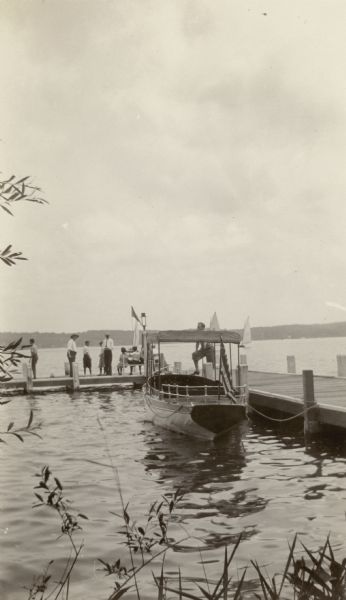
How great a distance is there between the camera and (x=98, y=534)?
8.91m

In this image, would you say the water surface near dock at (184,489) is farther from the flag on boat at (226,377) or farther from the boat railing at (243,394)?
the flag on boat at (226,377)

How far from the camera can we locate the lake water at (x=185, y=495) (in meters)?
7.87

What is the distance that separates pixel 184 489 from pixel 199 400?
6.99 m

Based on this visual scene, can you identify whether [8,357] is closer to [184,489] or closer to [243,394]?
[184,489]

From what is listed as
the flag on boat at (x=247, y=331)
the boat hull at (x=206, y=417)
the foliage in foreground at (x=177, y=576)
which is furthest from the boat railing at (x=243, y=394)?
the flag on boat at (x=247, y=331)

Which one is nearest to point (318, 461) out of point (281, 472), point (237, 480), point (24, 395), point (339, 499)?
point (281, 472)

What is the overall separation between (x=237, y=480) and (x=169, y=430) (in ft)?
20.3

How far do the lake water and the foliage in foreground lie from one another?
0.53ft

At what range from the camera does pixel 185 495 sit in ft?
35.8

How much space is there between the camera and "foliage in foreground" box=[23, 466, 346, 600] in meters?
3.22

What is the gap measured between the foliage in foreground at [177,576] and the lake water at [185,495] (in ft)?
0.53

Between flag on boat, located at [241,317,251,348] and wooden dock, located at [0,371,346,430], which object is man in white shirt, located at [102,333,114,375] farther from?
flag on boat, located at [241,317,251,348]

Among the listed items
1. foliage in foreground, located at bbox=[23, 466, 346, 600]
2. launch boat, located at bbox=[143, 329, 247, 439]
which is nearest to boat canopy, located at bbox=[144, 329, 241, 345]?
launch boat, located at bbox=[143, 329, 247, 439]

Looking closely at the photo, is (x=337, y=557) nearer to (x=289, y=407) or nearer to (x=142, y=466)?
(x=142, y=466)
